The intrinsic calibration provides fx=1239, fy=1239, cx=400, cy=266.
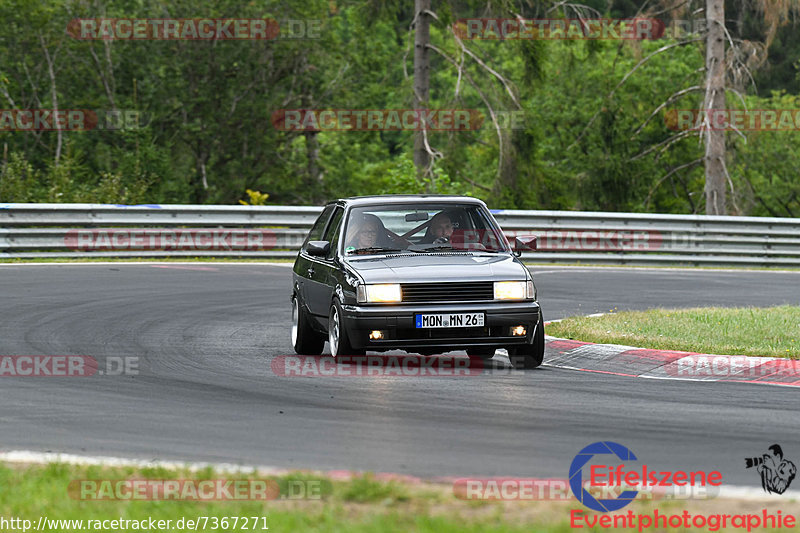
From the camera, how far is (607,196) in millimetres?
38938

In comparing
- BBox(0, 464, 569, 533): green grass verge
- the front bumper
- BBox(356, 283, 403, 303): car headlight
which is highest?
BBox(356, 283, 403, 303): car headlight

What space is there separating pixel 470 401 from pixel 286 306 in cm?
782

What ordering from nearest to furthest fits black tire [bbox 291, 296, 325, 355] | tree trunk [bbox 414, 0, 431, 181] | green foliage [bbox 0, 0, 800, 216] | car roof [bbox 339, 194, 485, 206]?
1. black tire [bbox 291, 296, 325, 355]
2. car roof [bbox 339, 194, 485, 206]
3. tree trunk [bbox 414, 0, 431, 181]
4. green foliage [bbox 0, 0, 800, 216]

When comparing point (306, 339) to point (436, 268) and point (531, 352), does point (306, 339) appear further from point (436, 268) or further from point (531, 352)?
point (531, 352)

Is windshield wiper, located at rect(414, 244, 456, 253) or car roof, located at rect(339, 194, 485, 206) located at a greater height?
car roof, located at rect(339, 194, 485, 206)

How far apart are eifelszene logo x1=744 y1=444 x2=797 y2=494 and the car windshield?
521cm

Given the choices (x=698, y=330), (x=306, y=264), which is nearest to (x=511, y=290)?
(x=306, y=264)

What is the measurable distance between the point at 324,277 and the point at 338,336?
2.97 feet

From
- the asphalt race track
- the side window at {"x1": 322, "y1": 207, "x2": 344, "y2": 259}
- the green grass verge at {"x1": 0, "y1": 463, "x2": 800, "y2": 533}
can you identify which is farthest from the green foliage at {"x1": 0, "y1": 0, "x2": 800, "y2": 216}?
the green grass verge at {"x1": 0, "y1": 463, "x2": 800, "y2": 533}

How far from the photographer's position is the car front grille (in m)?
11.0

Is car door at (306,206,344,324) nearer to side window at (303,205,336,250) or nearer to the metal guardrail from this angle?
side window at (303,205,336,250)

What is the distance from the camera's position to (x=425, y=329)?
10.9 meters

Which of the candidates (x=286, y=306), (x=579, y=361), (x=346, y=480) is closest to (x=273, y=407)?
(x=346, y=480)

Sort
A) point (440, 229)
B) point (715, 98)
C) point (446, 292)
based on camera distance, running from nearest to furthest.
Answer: point (446, 292), point (440, 229), point (715, 98)
